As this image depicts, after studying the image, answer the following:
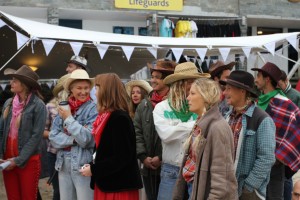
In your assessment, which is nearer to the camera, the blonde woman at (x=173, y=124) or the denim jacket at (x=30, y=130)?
the blonde woman at (x=173, y=124)

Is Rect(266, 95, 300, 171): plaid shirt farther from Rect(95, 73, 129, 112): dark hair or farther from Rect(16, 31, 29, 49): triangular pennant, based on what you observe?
Rect(16, 31, 29, 49): triangular pennant

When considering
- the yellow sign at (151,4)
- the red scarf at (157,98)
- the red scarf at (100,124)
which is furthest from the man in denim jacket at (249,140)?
the yellow sign at (151,4)

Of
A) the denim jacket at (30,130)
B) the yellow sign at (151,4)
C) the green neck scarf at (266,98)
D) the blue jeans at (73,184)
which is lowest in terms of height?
the blue jeans at (73,184)

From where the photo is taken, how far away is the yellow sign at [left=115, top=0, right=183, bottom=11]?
44.9ft

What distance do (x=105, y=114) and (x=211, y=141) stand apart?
102 centimetres

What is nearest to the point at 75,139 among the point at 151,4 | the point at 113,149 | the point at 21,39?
the point at 113,149

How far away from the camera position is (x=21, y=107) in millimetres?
4602

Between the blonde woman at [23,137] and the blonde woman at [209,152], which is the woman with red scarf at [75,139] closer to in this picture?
the blonde woman at [23,137]

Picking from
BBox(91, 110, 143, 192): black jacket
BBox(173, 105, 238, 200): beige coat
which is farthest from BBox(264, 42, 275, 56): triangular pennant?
BBox(173, 105, 238, 200): beige coat

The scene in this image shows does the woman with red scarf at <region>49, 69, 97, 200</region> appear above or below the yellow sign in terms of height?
below

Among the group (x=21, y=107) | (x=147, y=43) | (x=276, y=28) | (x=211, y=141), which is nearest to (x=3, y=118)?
(x=21, y=107)

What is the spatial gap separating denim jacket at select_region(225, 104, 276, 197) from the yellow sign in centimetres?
1092

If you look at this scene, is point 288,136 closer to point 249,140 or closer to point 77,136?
point 249,140

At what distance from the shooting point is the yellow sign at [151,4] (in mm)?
13695
